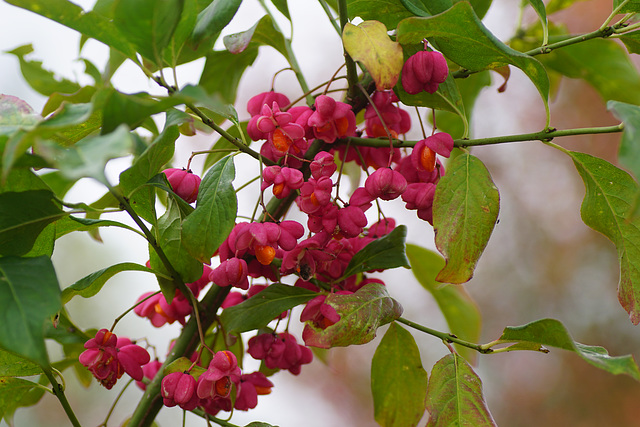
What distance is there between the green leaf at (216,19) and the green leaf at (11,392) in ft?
1.09

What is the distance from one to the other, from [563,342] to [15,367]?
43 centimetres

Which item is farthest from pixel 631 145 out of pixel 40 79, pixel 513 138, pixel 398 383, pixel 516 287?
pixel 516 287

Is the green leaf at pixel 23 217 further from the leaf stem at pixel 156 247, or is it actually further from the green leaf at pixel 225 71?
the green leaf at pixel 225 71

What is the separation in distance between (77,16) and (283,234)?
0.21 m

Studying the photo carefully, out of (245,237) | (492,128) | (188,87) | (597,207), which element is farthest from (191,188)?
(492,128)

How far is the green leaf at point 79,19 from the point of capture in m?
0.40

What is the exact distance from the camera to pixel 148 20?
0.36m

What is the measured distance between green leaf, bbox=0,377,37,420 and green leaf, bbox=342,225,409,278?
12.0 inches

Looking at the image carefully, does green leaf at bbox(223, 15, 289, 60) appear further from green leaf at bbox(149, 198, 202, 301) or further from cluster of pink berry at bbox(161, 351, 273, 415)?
cluster of pink berry at bbox(161, 351, 273, 415)

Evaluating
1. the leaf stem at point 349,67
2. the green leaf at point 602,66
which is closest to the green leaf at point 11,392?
the leaf stem at point 349,67

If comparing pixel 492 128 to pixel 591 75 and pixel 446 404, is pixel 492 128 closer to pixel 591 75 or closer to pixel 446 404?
pixel 591 75

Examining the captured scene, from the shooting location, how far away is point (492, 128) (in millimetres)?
2346

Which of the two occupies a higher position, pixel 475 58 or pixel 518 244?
pixel 475 58

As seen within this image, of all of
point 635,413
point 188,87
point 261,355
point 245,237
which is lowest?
point 635,413
